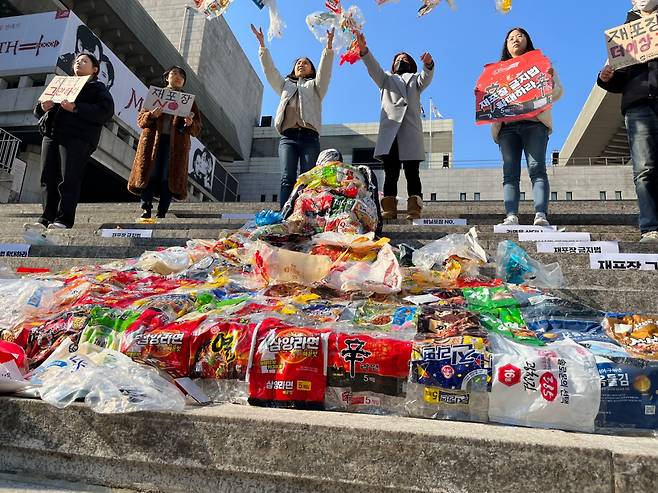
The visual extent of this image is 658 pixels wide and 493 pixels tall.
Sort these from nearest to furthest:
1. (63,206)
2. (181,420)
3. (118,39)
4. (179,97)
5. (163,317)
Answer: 1. (181,420)
2. (163,317)
3. (63,206)
4. (179,97)
5. (118,39)

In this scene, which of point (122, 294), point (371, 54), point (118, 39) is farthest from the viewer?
point (118, 39)

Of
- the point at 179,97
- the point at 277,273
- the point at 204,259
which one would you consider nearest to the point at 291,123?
the point at 179,97

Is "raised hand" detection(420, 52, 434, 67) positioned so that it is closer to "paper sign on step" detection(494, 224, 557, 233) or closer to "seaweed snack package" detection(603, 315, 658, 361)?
"paper sign on step" detection(494, 224, 557, 233)

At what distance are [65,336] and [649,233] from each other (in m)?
3.57

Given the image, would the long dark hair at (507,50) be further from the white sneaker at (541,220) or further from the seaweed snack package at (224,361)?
the seaweed snack package at (224,361)

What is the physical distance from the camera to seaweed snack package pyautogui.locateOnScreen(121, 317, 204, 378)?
5.24ft

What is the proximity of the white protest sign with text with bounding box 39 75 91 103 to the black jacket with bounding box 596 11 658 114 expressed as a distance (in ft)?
15.2

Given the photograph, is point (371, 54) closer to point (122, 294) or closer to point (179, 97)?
point (179, 97)

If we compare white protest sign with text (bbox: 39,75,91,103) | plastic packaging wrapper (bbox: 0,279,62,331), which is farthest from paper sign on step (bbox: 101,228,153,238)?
plastic packaging wrapper (bbox: 0,279,62,331)

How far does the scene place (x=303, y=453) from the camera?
106cm

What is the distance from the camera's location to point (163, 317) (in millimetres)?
1885

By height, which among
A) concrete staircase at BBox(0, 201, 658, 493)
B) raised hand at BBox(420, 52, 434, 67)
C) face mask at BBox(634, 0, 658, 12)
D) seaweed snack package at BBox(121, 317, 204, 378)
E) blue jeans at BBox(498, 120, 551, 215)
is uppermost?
raised hand at BBox(420, 52, 434, 67)

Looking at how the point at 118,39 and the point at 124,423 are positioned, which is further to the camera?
the point at 118,39

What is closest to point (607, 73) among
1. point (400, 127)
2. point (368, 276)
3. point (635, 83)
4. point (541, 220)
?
point (635, 83)
